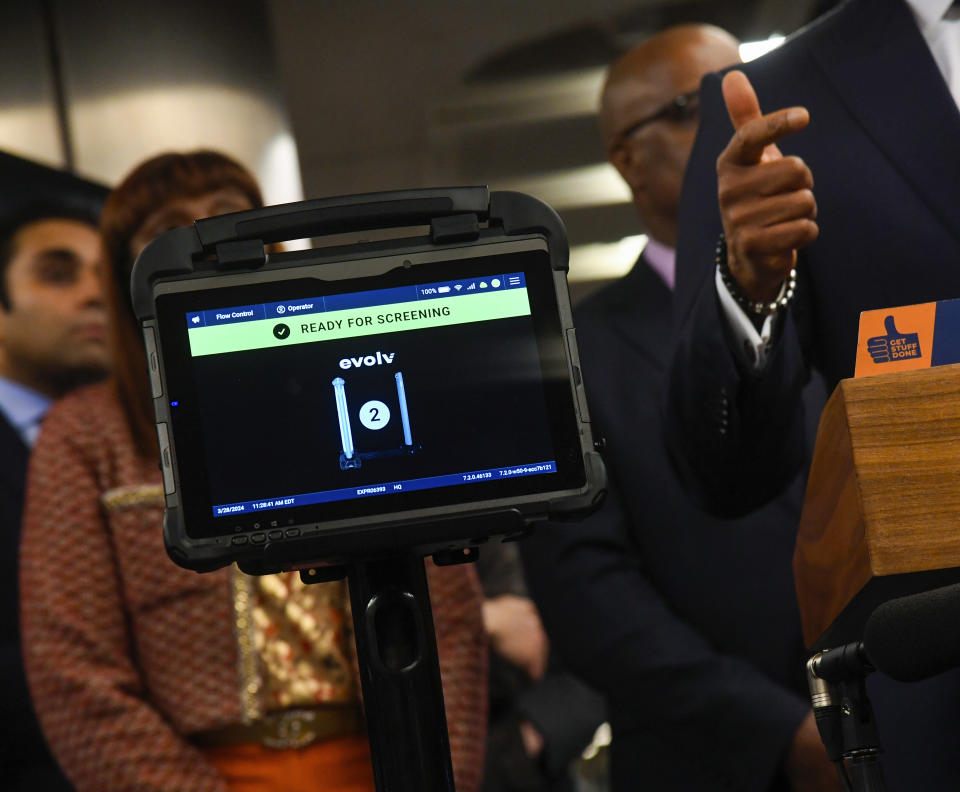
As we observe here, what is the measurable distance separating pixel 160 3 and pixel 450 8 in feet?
6.04

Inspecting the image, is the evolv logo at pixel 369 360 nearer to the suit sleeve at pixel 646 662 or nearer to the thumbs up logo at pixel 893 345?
the thumbs up logo at pixel 893 345

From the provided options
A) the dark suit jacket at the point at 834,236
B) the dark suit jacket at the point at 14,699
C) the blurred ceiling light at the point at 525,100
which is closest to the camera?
the dark suit jacket at the point at 834,236

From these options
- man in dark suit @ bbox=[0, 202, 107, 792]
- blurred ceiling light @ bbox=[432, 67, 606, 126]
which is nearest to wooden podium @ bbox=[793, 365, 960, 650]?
man in dark suit @ bbox=[0, 202, 107, 792]

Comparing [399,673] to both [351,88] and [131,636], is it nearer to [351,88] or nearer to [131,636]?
[131,636]

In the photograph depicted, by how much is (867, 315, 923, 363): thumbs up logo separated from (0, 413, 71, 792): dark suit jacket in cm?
187

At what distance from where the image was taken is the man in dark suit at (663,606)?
6.12 feet

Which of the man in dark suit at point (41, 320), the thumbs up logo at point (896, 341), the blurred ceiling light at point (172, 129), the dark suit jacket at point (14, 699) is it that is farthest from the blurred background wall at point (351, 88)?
the thumbs up logo at point (896, 341)

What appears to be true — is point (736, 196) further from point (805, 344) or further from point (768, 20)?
point (768, 20)

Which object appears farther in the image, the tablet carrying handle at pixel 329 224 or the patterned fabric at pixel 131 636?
the patterned fabric at pixel 131 636

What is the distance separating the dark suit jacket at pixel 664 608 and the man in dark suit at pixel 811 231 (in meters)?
0.59

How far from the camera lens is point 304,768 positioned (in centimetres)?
157

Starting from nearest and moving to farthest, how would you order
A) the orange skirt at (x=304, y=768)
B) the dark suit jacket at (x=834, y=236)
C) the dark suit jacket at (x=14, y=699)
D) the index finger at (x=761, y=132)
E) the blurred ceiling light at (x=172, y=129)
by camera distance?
the index finger at (x=761, y=132)
the dark suit jacket at (x=834, y=236)
the orange skirt at (x=304, y=768)
the dark suit jacket at (x=14, y=699)
the blurred ceiling light at (x=172, y=129)

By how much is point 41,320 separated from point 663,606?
1423mm

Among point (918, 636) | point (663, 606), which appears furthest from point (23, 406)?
point (918, 636)
